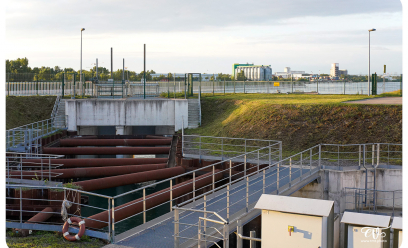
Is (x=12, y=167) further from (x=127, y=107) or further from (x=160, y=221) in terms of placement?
(x=127, y=107)

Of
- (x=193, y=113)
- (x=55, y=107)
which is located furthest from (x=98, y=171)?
(x=55, y=107)

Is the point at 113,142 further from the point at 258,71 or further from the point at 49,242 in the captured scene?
the point at 258,71

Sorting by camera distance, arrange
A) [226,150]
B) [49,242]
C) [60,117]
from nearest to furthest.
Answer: [49,242], [226,150], [60,117]

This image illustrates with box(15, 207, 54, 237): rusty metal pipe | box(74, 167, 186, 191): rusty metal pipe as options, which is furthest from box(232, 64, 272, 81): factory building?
box(15, 207, 54, 237): rusty metal pipe

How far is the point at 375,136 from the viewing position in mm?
18812

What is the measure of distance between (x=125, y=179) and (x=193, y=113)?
518 inches

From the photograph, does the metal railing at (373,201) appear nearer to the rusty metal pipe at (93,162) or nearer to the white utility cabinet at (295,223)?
the white utility cabinet at (295,223)

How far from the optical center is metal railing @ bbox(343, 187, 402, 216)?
1608 centimetres

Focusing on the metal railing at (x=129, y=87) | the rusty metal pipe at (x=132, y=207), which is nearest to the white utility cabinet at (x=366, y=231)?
the rusty metal pipe at (x=132, y=207)

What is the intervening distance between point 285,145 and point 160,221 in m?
10.2

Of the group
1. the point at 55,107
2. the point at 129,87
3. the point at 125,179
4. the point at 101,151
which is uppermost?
the point at 129,87

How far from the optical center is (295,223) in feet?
29.6

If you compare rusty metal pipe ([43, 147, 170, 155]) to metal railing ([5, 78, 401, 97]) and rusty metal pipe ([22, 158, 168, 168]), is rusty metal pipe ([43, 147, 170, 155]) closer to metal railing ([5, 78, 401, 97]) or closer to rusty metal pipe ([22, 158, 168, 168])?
rusty metal pipe ([22, 158, 168, 168])

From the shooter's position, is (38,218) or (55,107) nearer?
(38,218)
